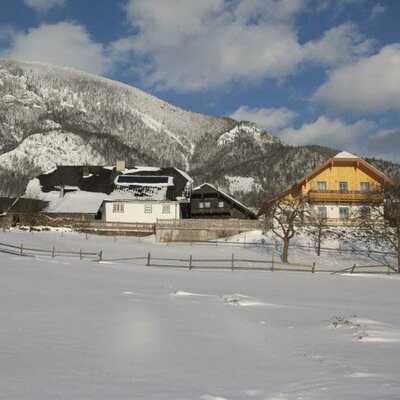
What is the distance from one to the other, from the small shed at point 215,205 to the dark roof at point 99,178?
2.75m

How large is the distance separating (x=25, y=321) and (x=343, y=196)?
53233 mm

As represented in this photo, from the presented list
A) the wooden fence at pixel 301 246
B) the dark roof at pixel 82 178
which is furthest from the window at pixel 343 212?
the dark roof at pixel 82 178

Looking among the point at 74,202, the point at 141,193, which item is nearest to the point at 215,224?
the point at 141,193

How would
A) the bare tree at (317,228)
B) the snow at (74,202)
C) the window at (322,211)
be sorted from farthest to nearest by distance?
1. the snow at (74,202)
2. the window at (322,211)
3. the bare tree at (317,228)

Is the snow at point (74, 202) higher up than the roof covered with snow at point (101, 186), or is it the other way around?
the roof covered with snow at point (101, 186)

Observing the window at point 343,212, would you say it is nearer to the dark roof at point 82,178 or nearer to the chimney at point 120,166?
the dark roof at point 82,178

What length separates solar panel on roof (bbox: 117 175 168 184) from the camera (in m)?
69.6

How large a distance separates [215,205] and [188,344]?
59.7 m

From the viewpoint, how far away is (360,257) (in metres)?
48.5

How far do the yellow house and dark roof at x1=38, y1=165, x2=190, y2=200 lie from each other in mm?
16792

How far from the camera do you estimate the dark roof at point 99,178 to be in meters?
70.3

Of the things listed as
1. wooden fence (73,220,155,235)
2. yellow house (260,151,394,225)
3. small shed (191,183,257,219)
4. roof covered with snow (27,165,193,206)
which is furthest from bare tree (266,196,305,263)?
roof covered with snow (27,165,193,206)

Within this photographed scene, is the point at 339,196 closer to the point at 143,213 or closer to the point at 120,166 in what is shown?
the point at 143,213

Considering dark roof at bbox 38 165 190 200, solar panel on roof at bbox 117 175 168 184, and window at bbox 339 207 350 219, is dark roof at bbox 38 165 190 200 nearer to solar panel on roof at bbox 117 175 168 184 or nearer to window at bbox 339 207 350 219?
solar panel on roof at bbox 117 175 168 184
